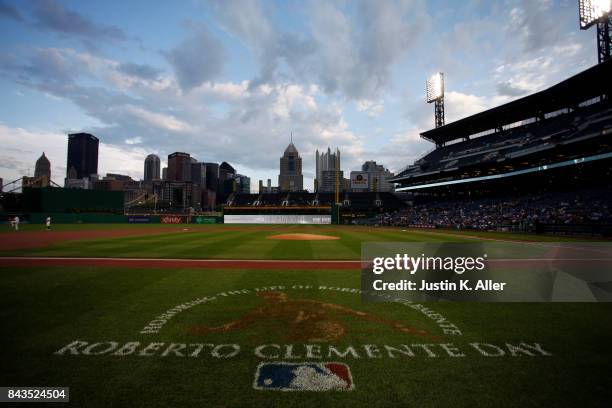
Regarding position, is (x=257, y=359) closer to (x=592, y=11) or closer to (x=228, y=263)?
(x=228, y=263)

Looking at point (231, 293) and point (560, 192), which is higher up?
point (560, 192)

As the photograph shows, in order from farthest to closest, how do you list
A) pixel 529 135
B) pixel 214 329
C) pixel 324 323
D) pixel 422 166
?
pixel 422 166, pixel 529 135, pixel 324 323, pixel 214 329

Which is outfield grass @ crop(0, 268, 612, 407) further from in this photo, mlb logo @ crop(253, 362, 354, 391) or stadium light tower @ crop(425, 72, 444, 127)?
stadium light tower @ crop(425, 72, 444, 127)

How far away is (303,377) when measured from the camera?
3.79m

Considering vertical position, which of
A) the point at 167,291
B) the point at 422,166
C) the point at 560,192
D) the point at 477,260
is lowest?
the point at 167,291

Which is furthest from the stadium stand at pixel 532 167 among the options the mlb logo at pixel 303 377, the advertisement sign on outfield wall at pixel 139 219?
the advertisement sign on outfield wall at pixel 139 219

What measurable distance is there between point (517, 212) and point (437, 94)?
125 feet

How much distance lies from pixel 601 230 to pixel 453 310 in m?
30.5

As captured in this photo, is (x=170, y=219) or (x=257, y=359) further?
(x=170, y=219)

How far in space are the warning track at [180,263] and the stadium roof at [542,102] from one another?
1870 inches

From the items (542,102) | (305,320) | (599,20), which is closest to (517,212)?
(542,102)

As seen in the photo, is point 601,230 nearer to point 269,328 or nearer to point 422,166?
point 269,328

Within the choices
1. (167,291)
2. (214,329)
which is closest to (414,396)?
(214,329)

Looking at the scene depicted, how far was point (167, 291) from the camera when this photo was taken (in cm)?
797
